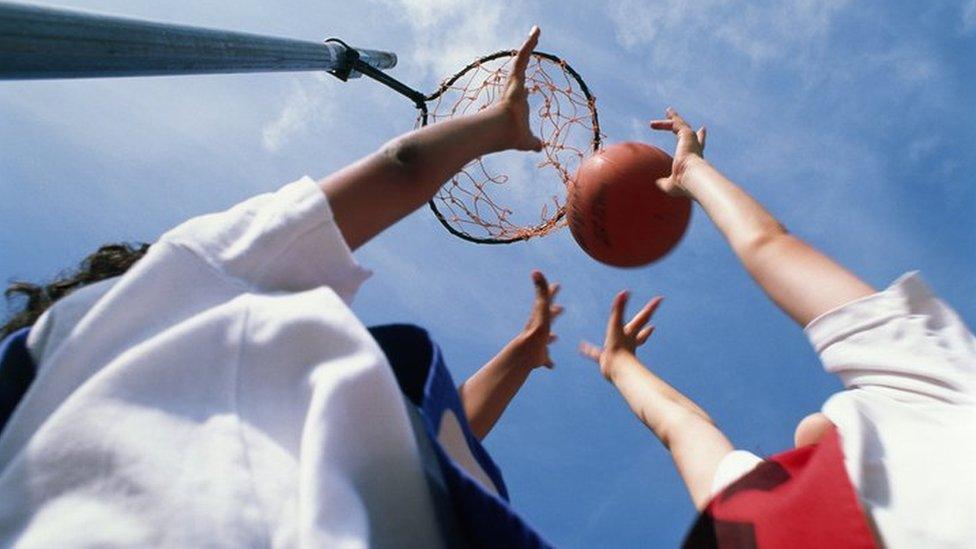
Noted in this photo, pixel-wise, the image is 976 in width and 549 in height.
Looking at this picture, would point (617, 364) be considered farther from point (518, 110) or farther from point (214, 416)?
point (214, 416)

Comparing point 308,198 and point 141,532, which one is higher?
point 308,198

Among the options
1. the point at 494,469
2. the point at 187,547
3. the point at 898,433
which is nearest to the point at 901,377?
the point at 898,433

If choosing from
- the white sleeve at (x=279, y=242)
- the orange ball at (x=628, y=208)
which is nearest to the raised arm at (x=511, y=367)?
the orange ball at (x=628, y=208)

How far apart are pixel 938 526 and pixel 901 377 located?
Answer: 0.40m

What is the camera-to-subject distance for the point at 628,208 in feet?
13.5

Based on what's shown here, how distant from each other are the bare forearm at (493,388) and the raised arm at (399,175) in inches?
45.3

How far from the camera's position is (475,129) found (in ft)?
7.59

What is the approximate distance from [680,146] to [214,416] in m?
2.58

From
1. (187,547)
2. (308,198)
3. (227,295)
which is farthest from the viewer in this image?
(308,198)

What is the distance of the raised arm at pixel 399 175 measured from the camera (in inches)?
69.6

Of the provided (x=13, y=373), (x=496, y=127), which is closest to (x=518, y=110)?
(x=496, y=127)

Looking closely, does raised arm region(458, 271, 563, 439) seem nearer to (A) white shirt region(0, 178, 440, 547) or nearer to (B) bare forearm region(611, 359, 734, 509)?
(B) bare forearm region(611, 359, 734, 509)

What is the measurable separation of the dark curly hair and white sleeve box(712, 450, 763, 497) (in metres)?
1.66

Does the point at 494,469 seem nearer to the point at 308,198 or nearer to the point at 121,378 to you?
the point at 308,198
